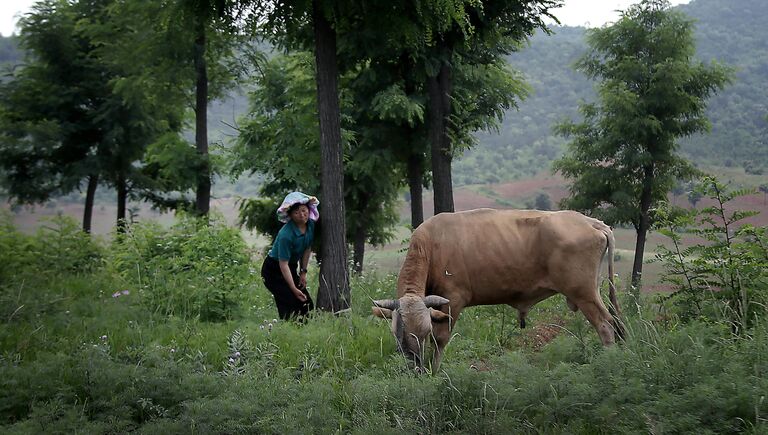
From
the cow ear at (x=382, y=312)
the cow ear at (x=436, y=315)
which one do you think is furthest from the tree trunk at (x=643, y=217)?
the cow ear at (x=382, y=312)

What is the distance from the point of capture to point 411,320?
6812mm

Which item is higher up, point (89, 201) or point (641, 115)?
point (641, 115)

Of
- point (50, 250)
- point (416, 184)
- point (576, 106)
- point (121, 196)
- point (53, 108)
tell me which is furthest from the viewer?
point (576, 106)

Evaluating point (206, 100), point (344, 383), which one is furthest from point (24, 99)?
point (344, 383)

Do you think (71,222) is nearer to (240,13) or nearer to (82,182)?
(240,13)

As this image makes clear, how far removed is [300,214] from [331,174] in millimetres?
984

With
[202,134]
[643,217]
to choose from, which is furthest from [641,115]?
[202,134]

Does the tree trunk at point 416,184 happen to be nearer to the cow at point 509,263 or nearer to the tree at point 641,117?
the tree at point 641,117

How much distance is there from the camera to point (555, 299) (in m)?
11.3

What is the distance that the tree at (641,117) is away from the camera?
19781 millimetres

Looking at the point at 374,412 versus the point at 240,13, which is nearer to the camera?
the point at 374,412

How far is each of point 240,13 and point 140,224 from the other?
5075mm

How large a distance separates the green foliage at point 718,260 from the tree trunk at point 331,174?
4.14m

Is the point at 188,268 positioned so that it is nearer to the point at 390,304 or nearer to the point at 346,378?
the point at 390,304
